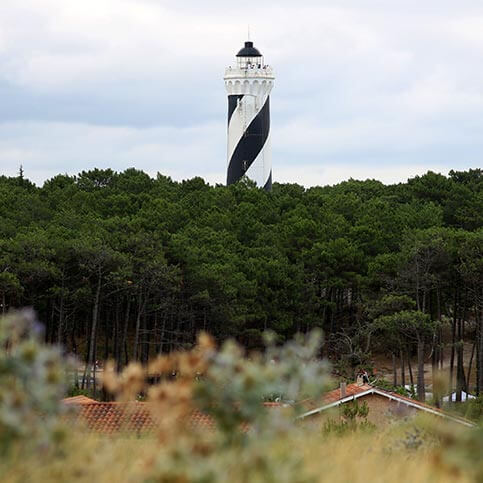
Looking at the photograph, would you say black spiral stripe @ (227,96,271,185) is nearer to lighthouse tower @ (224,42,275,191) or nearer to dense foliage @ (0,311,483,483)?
lighthouse tower @ (224,42,275,191)

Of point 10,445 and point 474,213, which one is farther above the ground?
point 474,213

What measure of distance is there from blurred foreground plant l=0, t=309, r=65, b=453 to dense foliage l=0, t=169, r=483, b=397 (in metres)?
37.7

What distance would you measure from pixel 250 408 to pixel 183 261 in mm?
45557

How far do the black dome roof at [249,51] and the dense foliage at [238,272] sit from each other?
47.0 feet

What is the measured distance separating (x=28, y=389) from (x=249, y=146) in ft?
226

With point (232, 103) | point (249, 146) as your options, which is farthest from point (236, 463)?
point (232, 103)

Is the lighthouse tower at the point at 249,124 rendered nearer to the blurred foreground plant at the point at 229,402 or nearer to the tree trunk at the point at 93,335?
the tree trunk at the point at 93,335

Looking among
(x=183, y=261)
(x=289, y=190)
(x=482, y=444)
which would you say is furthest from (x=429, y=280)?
(x=482, y=444)

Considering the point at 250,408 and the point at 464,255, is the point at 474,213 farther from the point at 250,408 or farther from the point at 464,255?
the point at 250,408

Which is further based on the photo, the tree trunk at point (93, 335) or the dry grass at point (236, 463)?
the tree trunk at point (93, 335)

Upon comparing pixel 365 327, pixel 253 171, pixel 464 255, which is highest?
pixel 253 171

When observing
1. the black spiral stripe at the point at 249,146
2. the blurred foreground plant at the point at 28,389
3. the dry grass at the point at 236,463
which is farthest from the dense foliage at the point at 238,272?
the blurred foreground plant at the point at 28,389

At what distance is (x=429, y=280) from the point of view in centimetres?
5141

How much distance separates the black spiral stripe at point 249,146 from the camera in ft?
245
